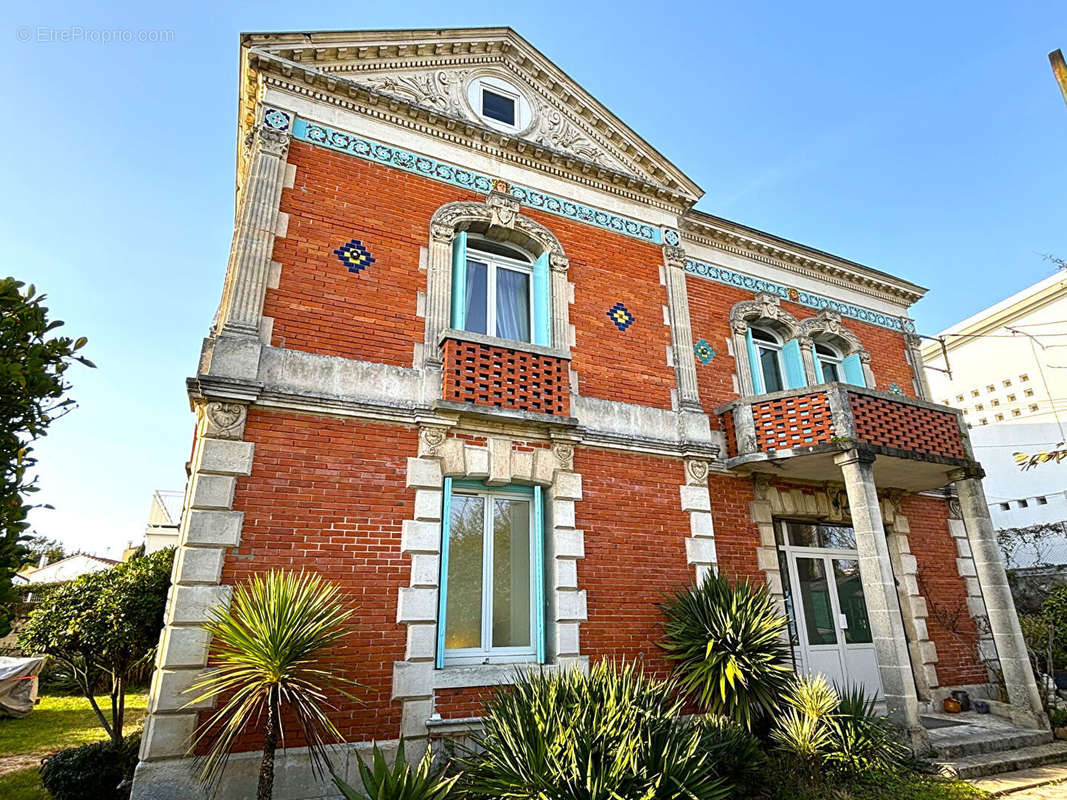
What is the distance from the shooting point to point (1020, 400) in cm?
1898

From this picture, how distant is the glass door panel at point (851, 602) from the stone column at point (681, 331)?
12.5 ft

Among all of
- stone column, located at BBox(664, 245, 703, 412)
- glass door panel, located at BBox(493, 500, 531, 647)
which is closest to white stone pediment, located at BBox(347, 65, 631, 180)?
stone column, located at BBox(664, 245, 703, 412)

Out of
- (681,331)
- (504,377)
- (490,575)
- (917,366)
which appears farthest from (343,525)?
(917,366)

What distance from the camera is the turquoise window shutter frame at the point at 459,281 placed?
801 cm

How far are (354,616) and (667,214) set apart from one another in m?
8.13

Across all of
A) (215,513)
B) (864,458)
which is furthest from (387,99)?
(864,458)

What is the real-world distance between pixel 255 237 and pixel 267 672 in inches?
185

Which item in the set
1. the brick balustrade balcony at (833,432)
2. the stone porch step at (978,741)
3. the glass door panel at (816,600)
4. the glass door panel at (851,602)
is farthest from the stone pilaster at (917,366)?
the stone porch step at (978,741)

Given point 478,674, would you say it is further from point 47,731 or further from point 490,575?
point 47,731

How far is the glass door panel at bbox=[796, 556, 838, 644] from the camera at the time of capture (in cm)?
922

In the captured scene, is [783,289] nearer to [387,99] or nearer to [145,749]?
[387,99]

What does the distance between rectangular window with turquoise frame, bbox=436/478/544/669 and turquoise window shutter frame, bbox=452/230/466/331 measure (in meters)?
2.25

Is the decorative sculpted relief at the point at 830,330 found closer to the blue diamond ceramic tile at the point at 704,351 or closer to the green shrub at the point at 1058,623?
the blue diamond ceramic tile at the point at 704,351

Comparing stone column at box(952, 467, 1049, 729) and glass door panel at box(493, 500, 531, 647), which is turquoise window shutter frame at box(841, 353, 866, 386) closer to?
stone column at box(952, 467, 1049, 729)
